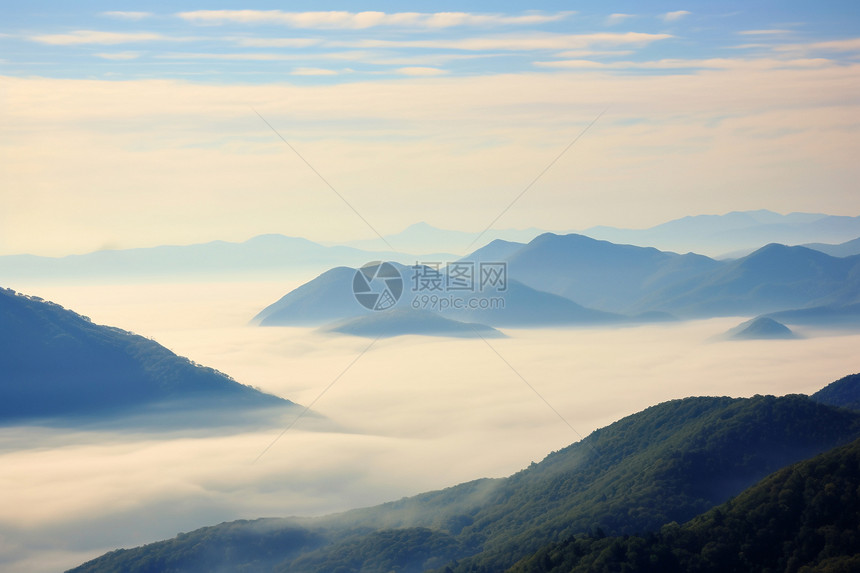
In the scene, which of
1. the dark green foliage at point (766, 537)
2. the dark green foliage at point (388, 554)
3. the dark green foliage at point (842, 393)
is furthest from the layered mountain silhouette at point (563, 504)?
the dark green foliage at point (842, 393)

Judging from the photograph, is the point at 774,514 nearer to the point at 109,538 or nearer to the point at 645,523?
the point at 645,523

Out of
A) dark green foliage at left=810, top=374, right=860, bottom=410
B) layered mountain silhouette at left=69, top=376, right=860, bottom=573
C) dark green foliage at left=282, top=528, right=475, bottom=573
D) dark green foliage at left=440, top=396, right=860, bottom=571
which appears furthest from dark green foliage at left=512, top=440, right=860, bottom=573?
dark green foliage at left=810, top=374, right=860, bottom=410

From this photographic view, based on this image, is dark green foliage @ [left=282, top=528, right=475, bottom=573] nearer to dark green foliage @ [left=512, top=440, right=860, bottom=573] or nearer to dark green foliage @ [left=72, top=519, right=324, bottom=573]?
dark green foliage @ [left=72, top=519, right=324, bottom=573]

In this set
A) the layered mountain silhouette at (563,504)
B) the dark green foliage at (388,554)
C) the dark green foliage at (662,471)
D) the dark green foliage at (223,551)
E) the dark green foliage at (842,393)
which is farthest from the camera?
the dark green foliage at (842,393)

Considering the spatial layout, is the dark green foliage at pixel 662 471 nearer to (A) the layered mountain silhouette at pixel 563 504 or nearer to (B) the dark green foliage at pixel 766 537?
(A) the layered mountain silhouette at pixel 563 504

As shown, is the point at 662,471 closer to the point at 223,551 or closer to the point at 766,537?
the point at 766,537

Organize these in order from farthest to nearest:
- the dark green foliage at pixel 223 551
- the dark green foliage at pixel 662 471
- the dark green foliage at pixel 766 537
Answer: the dark green foliage at pixel 223 551 < the dark green foliage at pixel 662 471 < the dark green foliage at pixel 766 537
